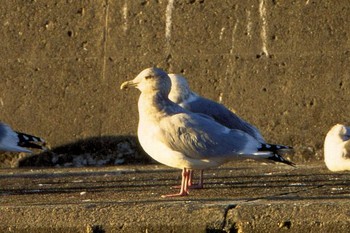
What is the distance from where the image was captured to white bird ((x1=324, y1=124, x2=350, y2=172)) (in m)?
10.2

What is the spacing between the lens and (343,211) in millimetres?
7188

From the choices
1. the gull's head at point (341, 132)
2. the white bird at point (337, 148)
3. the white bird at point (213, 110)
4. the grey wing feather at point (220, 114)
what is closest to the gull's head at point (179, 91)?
the white bird at point (213, 110)

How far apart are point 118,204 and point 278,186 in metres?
1.63

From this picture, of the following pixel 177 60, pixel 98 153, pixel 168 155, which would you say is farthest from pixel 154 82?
pixel 98 153

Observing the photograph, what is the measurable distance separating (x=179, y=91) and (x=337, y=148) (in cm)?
138

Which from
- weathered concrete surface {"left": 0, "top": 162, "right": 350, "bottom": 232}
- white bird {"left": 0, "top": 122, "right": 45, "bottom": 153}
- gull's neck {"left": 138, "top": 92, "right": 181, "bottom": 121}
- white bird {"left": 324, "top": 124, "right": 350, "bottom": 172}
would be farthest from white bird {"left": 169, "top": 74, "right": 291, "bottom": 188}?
white bird {"left": 0, "top": 122, "right": 45, "bottom": 153}

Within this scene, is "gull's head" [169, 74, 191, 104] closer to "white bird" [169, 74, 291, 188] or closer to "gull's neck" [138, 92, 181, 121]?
"white bird" [169, 74, 291, 188]

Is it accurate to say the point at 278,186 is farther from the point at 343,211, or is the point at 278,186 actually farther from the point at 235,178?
the point at 343,211

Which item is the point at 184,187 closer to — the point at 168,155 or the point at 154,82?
the point at 168,155

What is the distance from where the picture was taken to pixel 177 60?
37.6ft

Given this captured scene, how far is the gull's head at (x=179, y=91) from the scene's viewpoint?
992 cm

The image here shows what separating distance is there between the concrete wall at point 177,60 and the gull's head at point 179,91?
50.4 inches

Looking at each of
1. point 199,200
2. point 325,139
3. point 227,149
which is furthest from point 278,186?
point 325,139

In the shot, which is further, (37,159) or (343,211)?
(37,159)
